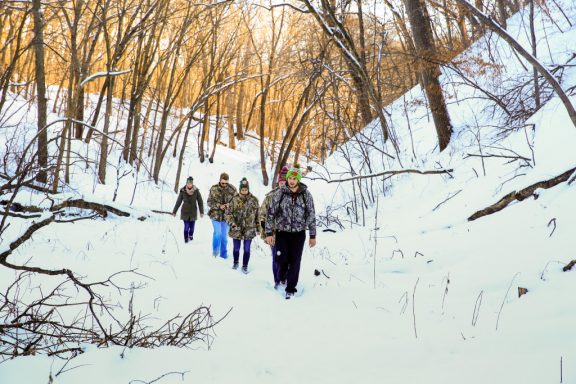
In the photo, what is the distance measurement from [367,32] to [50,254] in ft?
56.3

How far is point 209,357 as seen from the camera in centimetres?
301

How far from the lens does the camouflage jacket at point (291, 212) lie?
5.22m

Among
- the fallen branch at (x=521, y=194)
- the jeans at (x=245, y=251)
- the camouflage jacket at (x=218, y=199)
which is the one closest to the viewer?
the fallen branch at (x=521, y=194)

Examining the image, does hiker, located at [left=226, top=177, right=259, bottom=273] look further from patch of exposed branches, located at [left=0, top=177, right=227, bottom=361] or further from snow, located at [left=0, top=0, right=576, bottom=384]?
patch of exposed branches, located at [left=0, top=177, right=227, bottom=361]

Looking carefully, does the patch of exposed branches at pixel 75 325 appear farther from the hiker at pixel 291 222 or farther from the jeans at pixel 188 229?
the jeans at pixel 188 229

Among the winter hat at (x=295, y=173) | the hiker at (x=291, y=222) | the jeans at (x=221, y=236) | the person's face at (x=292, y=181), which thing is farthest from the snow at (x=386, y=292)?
the winter hat at (x=295, y=173)

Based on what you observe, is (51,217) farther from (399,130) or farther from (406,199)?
(399,130)

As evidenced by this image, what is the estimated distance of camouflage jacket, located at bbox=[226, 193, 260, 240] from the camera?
657cm

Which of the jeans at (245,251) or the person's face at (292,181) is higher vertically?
the person's face at (292,181)

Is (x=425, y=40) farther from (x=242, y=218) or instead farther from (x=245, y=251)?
(x=245, y=251)

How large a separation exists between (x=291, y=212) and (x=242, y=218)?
1.61 metres

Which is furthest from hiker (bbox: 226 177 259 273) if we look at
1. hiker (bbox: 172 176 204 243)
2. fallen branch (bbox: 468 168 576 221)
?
fallen branch (bbox: 468 168 576 221)

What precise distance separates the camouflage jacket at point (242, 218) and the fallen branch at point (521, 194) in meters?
3.49

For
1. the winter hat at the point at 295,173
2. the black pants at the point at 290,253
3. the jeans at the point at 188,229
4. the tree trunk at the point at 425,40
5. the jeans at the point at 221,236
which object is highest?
the tree trunk at the point at 425,40
